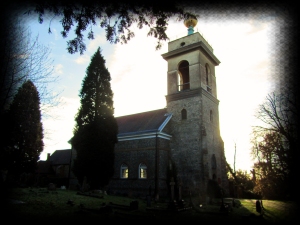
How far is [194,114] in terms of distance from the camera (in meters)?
23.9

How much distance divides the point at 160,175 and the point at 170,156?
2447 millimetres

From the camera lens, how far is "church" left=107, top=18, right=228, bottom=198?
22.5m

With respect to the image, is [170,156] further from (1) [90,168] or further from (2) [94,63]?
(2) [94,63]

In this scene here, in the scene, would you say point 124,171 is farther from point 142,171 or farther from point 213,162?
point 213,162

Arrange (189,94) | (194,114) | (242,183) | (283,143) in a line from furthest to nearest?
(242,183), (189,94), (194,114), (283,143)

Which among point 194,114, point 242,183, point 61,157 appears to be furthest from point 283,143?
point 61,157

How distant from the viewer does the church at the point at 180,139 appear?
22.5 meters

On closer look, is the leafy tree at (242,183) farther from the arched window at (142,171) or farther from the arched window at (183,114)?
the arched window at (142,171)

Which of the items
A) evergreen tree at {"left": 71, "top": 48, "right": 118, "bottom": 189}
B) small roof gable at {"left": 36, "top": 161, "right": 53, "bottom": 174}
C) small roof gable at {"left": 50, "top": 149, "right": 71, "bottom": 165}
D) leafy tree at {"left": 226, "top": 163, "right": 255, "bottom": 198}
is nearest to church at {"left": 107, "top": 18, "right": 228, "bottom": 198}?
leafy tree at {"left": 226, "top": 163, "right": 255, "bottom": 198}

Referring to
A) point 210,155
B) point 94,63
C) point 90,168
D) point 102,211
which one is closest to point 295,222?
point 102,211

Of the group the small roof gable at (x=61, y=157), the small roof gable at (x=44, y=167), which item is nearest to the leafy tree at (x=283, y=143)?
the small roof gable at (x=61, y=157)

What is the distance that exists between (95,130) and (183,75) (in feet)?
42.0

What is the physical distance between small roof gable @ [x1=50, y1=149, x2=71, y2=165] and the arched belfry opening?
21301 millimetres

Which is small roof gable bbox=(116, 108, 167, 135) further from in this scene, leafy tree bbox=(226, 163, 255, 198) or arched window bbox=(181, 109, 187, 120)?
leafy tree bbox=(226, 163, 255, 198)
